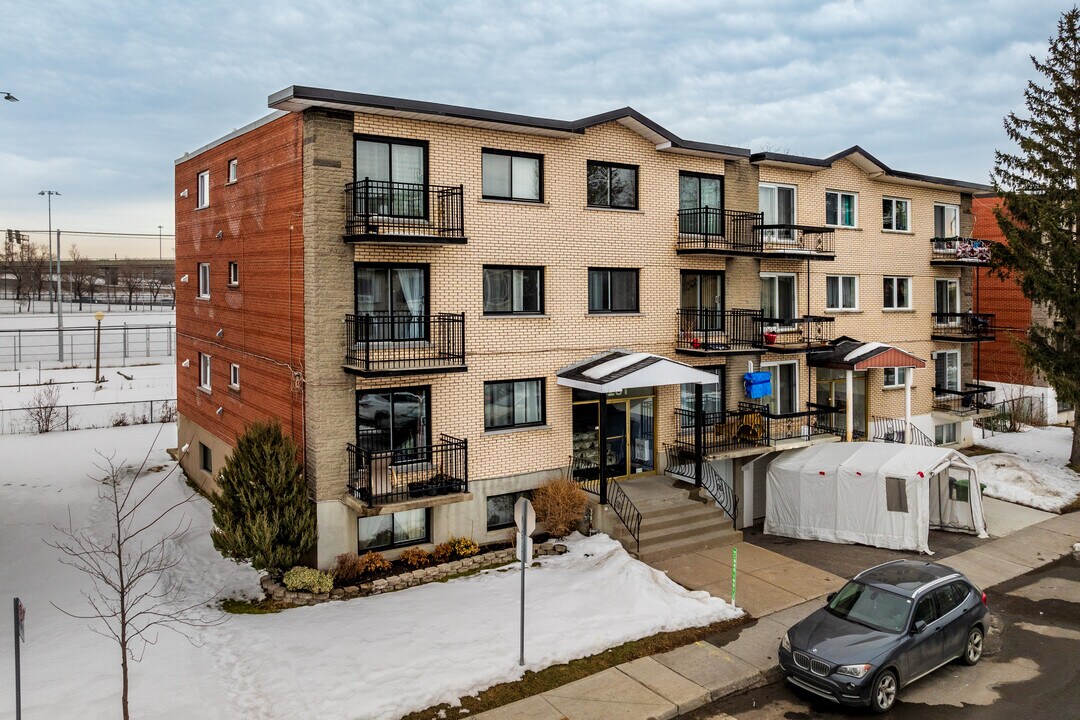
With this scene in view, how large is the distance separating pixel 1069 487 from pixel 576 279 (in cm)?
1722

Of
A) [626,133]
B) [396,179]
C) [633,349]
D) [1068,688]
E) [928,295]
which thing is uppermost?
[626,133]

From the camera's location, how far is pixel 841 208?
25797 millimetres

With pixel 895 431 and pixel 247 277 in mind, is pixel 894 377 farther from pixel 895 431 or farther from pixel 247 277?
pixel 247 277

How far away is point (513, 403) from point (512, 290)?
2.77m

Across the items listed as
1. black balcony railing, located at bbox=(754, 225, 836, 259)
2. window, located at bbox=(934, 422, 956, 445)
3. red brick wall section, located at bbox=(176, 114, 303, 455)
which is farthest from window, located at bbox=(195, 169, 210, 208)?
window, located at bbox=(934, 422, 956, 445)

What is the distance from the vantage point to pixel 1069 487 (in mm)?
23828

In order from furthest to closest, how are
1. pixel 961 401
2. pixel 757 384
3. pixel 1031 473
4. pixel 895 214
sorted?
pixel 961 401, pixel 895 214, pixel 1031 473, pixel 757 384

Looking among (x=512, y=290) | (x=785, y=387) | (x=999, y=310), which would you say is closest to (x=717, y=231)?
(x=785, y=387)

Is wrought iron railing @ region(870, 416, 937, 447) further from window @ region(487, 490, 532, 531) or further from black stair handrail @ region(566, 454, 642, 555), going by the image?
window @ region(487, 490, 532, 531)

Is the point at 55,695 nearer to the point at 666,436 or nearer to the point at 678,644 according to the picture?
the point at 678,644

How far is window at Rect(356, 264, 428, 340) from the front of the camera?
54.7 ft

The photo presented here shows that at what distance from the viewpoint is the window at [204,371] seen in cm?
2356

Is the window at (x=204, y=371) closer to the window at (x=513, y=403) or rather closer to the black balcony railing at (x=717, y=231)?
the window at (x=513, y=403)

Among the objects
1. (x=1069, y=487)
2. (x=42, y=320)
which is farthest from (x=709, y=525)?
(x=42, y=320)
